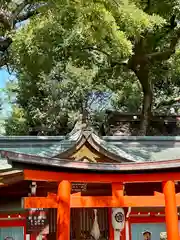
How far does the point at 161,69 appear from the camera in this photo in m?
18.7

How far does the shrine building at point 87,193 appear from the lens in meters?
6.47

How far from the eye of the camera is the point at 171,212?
6.62 meters

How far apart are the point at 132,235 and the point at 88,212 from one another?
1089 millimetres

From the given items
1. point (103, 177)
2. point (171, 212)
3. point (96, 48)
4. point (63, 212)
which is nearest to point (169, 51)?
point (96, 48)

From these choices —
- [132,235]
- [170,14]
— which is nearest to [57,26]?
[170,14]

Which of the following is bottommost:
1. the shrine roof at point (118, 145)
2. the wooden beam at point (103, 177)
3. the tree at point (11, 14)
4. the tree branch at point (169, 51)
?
the wooden beam at point (103, 177)

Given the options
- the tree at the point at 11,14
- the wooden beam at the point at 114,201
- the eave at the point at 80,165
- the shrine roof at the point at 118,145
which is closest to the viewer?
the eave at the point at 80,165

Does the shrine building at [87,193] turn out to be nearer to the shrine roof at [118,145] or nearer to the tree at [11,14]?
the shrine roof at [118,145]

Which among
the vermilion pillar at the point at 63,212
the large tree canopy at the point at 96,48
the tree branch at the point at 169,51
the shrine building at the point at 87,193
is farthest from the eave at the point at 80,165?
the tree branch at the point at 169,51

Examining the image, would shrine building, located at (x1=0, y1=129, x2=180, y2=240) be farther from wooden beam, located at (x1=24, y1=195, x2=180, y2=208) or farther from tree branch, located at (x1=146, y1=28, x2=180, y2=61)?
tree branch, located at (x1=146, y1=28, x2=180, y2=61)

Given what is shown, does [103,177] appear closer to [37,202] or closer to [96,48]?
[37,202]

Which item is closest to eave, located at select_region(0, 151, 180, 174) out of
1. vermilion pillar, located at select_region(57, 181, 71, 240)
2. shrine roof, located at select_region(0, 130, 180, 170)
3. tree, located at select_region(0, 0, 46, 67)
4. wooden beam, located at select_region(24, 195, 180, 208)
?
vermilion pillar, located at select_region(57, 181, 71, 240)

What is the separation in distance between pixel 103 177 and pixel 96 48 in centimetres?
805

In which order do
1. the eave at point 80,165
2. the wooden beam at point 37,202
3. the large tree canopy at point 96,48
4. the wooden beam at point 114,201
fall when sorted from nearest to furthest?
the eave at point 80,165 → the wooden beam at point 37,202 → the wooden beam at point 114,201 → the large tree canopy at point 96,48
